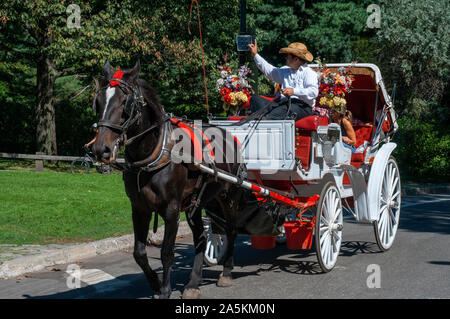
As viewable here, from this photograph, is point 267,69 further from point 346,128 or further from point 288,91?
point 346,128

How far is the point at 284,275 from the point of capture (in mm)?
7531

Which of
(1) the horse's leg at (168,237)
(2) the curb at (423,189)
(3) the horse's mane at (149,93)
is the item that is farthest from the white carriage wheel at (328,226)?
(2) the curb at (423,189)

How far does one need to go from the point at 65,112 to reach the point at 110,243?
19455 millimetres

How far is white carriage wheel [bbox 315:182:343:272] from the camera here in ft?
24.3

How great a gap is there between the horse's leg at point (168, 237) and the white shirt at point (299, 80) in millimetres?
2602

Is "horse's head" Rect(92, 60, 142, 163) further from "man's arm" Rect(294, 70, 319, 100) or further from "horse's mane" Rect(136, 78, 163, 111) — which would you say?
"man's arm" Rect(294, 70, 319, 100)

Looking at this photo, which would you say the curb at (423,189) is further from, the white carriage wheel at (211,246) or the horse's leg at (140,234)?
the horse's leg at (140,234)

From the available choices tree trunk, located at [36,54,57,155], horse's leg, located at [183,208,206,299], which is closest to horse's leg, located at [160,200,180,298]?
horse's leg, located at [183,208,206,299]

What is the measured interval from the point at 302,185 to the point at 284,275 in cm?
117

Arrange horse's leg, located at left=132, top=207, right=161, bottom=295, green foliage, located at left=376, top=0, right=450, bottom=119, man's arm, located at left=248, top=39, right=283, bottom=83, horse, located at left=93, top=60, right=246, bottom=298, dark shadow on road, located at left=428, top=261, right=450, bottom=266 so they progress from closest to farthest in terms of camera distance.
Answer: horse, located at left=93, top=60, right=246, bottom=298, horse's leg, located at left=132, top=207, right=161, bottom=295, dark shadow on road, located at left=428, top=261, right=450, bottom=266, man's arm, located at left=248, top=39, right=283, bottom=83, green foliage, located at left=376, top=0, right=450, bottom=119

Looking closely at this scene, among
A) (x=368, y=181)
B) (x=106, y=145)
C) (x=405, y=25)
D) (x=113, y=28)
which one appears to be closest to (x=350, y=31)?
(x=405, y=25)

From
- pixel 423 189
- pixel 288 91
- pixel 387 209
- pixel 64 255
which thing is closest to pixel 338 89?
pixel 288 91

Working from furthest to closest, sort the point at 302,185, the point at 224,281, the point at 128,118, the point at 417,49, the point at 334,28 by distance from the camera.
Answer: the point at 334,28 → the point at 417,49 → the point at 302,185 → the point at 224,281 → the point at 128,118
